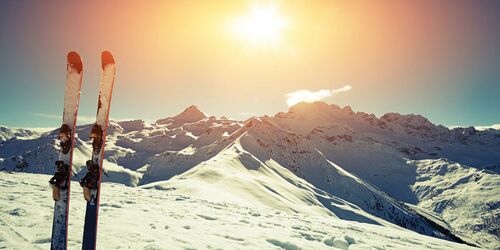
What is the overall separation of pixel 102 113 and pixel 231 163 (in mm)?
100903

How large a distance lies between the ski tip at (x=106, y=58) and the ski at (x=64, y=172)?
973 millimetres

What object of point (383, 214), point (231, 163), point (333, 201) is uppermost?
point (231, 163)

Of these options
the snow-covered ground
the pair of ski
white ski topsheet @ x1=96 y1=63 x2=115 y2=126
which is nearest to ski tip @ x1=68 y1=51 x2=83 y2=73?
the pair of ski

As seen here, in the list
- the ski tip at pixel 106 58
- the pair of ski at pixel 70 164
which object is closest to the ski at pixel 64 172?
the pair of ski at pixel 70 164

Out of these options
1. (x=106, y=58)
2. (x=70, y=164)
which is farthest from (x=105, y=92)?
(x=70, y=164)

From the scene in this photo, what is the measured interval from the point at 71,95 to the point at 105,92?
0.73 meters

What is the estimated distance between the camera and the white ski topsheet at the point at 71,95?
23.7ft

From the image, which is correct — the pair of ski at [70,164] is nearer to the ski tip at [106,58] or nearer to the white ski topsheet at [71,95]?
the white ski topsheet at [71,95]

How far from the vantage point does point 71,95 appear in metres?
7.36

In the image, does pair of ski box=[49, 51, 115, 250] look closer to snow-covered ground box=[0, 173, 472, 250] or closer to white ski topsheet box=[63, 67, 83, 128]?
white ski topsheet box=[63, 67, 83, 128]

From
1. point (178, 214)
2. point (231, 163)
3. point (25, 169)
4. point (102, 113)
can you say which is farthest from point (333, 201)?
point (25, 169)

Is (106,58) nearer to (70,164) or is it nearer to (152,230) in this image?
(70,164)

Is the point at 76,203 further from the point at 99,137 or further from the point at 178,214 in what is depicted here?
the point at 99,137

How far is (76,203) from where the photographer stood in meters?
13.8
